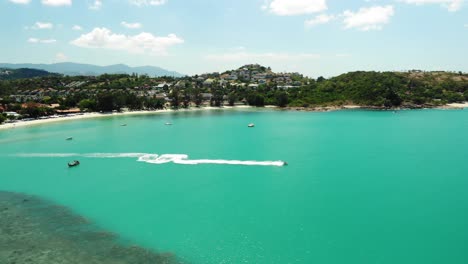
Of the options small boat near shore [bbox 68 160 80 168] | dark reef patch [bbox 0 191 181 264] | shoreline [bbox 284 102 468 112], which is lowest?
small boat near shore [bbox 68 160 80 168]

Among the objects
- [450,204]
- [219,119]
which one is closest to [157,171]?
[450,204]

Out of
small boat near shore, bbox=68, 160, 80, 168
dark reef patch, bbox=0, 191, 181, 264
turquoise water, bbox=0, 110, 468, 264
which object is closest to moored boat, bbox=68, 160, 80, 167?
small boat near shore, bbox=68, 160, 80, 168

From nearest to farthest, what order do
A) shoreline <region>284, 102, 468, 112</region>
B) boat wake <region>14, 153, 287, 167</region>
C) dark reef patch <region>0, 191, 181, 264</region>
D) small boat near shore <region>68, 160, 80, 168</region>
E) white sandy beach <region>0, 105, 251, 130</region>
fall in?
dark reef patch <region>0, 191, 181, 264</region>
boat wake <region>14, 153, 287, 167</region>
small boat near shore <region>68, 160, 80, 168</region>
white sandy beach <region>0, 105, 251, 130</region>
shoreline <region>284, 102, 468, 112</region>

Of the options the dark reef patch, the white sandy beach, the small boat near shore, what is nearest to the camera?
the dark reef patch

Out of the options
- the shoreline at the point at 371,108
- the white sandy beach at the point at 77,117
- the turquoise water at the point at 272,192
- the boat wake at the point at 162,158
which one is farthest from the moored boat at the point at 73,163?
the shoreline at the point at 371,108

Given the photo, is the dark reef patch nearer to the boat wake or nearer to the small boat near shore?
the small boat near shore

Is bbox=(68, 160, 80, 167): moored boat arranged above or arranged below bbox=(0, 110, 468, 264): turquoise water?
below
